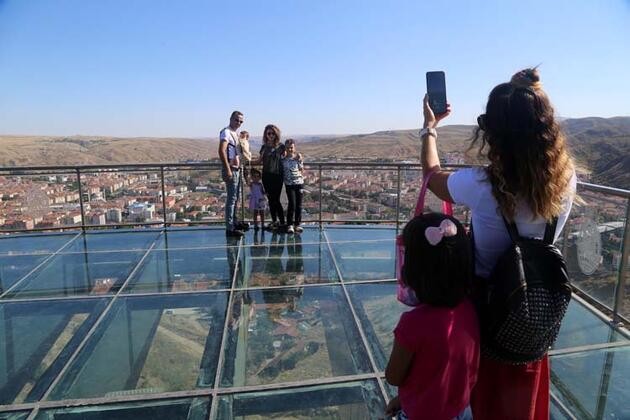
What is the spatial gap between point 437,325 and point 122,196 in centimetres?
651

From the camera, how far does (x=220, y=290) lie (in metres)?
4.59

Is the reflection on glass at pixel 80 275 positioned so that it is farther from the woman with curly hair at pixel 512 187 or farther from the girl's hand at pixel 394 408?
the woman with curly hair at pixel 512 187

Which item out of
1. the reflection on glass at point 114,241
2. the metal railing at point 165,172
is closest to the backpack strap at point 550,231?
the metal railing at point 165,172

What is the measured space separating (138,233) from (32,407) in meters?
4.54

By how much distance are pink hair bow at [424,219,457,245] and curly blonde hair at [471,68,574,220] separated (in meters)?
0.20

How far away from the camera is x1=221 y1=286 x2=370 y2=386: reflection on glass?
10.1ft

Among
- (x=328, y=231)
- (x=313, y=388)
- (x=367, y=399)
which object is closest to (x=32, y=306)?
(x=313, y=388)

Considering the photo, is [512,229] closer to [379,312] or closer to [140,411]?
[140,411]

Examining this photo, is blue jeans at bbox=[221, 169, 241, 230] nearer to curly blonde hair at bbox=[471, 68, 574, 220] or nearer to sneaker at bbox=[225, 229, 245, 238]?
sneaker at bbox=[225, 229, 245, 238]

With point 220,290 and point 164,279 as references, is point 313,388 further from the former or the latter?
point 164,279

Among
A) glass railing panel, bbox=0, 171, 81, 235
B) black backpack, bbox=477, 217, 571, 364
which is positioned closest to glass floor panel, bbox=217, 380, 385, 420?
black backpack, bbox=477, 217, 571, 364

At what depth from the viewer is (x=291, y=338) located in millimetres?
3602

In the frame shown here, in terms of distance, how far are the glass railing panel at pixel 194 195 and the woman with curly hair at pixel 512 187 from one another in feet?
18.4

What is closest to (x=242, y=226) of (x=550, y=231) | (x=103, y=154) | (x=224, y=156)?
(x=224, y=156)
